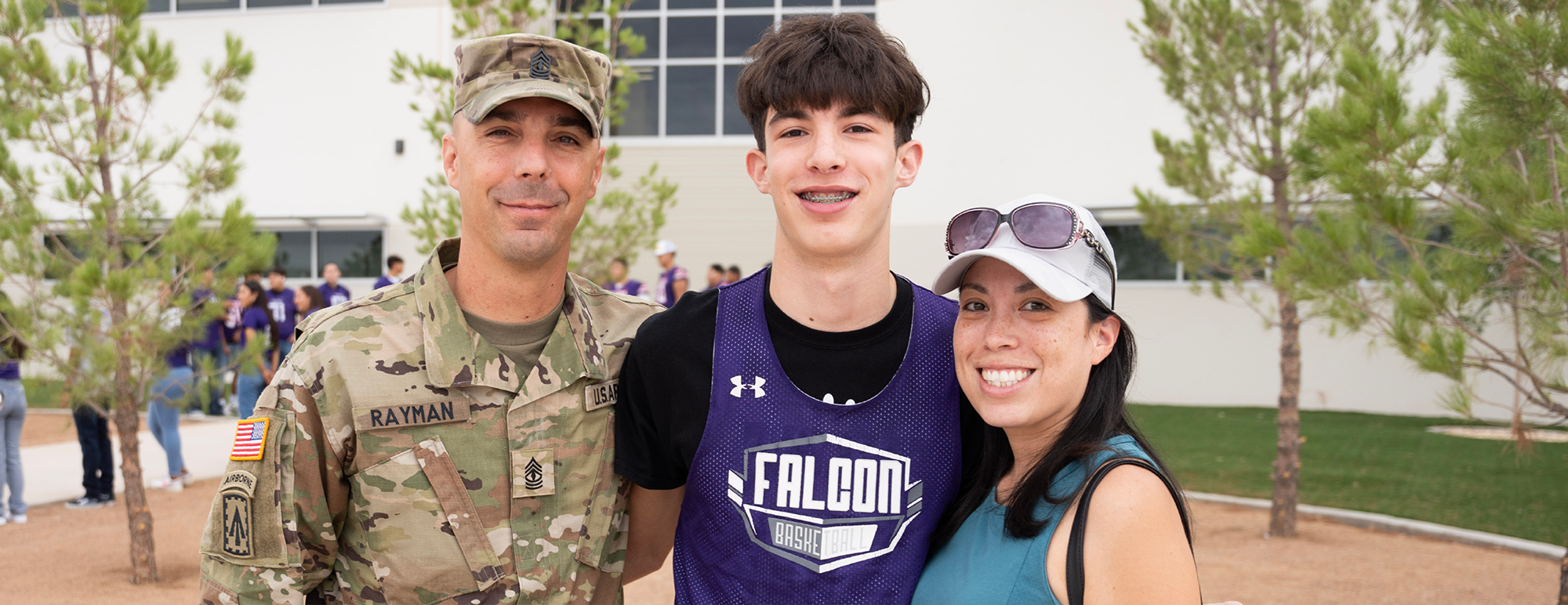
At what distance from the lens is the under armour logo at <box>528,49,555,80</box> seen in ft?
7.61

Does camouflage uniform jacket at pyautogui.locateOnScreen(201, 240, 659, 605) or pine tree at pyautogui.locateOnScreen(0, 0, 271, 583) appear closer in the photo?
camouflage uniform jacket at pyautogui.locateOnScreen(201, 240, 659, 605)

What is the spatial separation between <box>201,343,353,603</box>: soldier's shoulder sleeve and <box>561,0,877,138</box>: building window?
14.8 m

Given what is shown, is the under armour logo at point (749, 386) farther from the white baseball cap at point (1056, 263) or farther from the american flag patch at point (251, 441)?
the american flag patch at point (251, 441)

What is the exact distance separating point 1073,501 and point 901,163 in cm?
91

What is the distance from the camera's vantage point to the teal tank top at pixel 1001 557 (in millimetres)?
1857

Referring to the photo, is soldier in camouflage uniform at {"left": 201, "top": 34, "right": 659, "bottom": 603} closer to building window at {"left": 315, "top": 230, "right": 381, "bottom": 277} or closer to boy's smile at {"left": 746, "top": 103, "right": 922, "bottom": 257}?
boy's smile at {"left": 746, "top": 103, "right": 922, "bottom": 257}

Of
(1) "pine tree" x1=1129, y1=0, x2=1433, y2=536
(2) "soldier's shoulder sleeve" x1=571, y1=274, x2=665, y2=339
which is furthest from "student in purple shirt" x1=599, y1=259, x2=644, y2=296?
(2) "soldier's shoulder sleeve" x1=571, y1=274, x2=665, y2=339

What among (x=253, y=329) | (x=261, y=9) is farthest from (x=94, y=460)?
(x=261, y=9)

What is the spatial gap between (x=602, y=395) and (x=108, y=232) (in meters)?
5.15

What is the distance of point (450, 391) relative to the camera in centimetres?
229

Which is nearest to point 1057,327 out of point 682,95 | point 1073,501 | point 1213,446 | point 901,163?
point 1073,501

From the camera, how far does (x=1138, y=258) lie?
586 inches

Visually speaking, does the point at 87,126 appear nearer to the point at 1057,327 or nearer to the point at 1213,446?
the point at 1057,327

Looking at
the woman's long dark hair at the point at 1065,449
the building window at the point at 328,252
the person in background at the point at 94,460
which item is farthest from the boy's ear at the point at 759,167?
the building window at the point at 328,252
